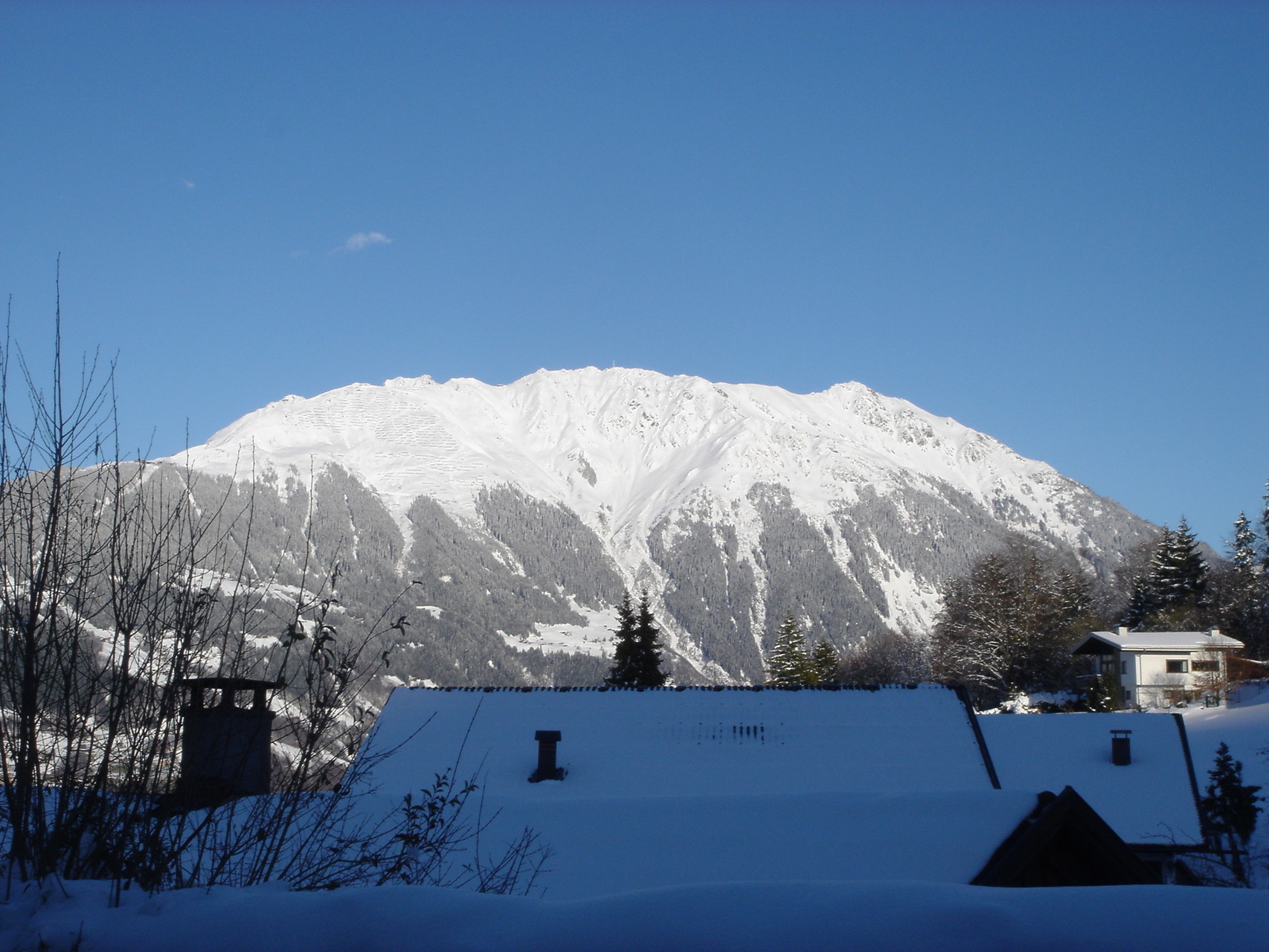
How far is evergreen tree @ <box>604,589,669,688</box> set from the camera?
1715 inches

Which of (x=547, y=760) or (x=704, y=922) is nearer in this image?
(x=704, y=922)

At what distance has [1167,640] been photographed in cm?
4800

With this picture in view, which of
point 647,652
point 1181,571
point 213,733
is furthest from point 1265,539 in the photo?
point 213,733

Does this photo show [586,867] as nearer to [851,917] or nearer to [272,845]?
[272,845]

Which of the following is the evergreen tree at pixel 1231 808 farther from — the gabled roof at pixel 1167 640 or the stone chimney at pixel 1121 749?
the gabled roof at pixel 1167 640

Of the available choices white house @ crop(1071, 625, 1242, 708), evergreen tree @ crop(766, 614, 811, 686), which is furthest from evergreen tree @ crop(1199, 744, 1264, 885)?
evergreen tree @ crop(766, 614, 811, 686)

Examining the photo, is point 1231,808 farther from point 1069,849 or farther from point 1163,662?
point 1163,662

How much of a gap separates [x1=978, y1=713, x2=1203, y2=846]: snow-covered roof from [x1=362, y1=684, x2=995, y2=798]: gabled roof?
2.48 m

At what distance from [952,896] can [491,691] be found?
63.0ft

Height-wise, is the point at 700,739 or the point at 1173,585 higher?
the point at 1173,585

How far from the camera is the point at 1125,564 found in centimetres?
7919

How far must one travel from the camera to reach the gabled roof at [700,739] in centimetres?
1764

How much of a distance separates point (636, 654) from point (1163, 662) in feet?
85.4

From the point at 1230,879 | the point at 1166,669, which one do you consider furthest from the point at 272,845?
the point at 1166,669
